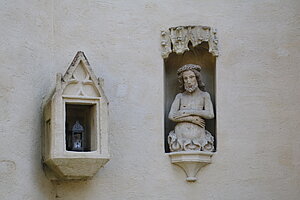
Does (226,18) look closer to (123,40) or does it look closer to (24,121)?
(123,40)

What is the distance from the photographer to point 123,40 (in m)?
6.23

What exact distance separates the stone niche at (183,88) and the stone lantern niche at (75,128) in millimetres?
693

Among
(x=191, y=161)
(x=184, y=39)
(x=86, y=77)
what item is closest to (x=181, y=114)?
(x=191, y=161)

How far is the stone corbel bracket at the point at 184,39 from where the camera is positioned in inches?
247

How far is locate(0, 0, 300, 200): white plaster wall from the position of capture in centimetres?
599

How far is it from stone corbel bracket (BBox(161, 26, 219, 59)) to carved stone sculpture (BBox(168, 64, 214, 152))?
18cm

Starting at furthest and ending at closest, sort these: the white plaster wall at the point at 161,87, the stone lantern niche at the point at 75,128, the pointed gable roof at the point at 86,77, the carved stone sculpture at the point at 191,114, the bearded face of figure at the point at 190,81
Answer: the bearded face of figure at the point at 190,81, the carved stone sculpture at the point at 191,114, the white plaster wall at the point at 161,87, the pointed gable roof at the point at 86,77, the stone lantern niche at the point at 75,128

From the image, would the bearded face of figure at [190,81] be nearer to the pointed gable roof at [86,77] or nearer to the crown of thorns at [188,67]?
the crown of thorns at [188,67]

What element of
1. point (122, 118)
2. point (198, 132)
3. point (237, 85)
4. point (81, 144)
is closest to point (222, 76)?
point (237, 85)

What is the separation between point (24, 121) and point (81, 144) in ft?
1.62

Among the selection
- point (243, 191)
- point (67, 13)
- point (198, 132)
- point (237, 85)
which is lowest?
point (243, 191)

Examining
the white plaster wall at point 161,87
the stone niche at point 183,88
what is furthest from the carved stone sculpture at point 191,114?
the white plaster wall at point 161,87

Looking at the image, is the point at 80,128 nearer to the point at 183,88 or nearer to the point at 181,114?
the point at 181,114

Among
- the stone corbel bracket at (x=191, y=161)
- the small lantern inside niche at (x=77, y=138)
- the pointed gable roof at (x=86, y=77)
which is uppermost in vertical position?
the pointed gable roof at (x=86, y=77)
